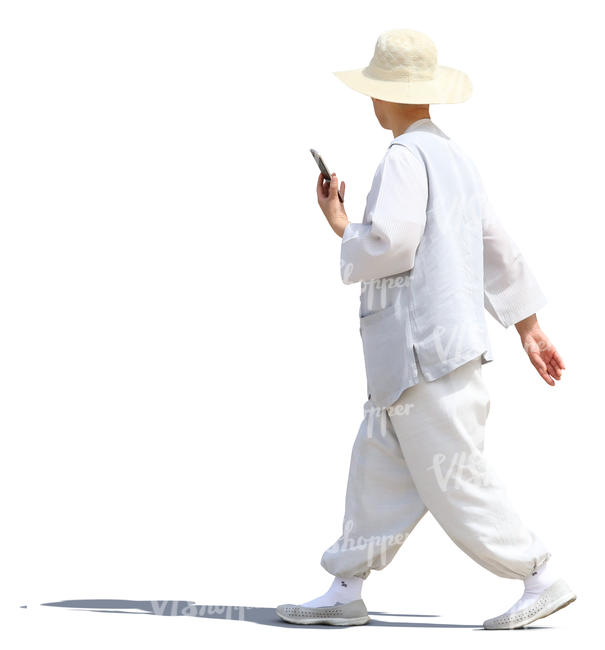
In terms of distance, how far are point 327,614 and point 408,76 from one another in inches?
78.7

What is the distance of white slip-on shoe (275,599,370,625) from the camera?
5.67 metres

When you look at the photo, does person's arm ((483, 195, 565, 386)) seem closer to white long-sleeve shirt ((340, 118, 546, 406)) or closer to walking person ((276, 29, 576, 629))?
walking person ((276, 29, 576, 629))

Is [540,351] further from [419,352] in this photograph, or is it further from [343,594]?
[343,594]

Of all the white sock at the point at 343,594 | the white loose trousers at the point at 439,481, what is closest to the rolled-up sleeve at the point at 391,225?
the white loose trousers at the point at 439,481

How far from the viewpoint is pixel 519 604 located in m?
5.52

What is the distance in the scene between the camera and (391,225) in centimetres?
531

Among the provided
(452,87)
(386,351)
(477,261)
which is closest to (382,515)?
(386,351)

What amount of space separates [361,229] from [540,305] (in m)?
0.82

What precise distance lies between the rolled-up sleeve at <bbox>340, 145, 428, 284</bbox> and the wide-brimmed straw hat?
23cm

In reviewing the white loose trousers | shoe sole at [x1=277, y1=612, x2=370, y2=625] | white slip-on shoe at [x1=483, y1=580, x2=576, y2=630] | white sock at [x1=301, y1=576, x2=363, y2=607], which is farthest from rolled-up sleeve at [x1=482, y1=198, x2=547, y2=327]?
shoe sole at [x1=277, y1=612, x2=370, y2=625]

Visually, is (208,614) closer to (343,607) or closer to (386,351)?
(343,607)

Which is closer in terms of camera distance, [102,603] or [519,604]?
[519,604]

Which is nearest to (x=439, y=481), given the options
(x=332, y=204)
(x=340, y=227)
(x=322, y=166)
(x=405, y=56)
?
(x=340, y=227)

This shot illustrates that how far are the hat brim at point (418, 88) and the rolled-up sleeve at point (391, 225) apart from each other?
0.67 ft
